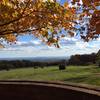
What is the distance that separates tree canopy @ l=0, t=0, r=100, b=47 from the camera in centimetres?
1209

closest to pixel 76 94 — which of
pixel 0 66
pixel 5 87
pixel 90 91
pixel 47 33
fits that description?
pixel 90 91

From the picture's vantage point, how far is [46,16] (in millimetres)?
12797

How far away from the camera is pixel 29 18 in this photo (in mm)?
13289

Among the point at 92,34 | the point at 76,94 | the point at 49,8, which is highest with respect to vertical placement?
the point at 49,8

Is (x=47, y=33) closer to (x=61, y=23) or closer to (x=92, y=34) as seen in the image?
(x=61, y=23)

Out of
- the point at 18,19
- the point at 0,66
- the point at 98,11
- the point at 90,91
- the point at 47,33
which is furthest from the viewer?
the point at 0,66

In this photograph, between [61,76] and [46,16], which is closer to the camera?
[46,16]

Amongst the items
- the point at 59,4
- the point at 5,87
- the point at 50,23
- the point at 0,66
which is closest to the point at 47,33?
the point at 50,23

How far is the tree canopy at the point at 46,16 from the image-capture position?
476 inches

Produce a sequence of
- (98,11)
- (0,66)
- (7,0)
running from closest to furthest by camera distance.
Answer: (98,11) < (7,0) < (0,66)

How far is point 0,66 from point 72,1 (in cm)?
1645

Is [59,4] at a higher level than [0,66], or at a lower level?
higher

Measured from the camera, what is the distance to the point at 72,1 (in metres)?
12.3

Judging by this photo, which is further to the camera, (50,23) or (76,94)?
(50,23)
